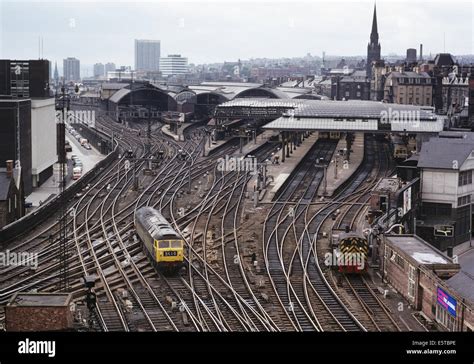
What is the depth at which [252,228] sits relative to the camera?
94.3ft

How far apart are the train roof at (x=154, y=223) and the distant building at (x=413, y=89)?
59254mm

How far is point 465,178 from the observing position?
30016mm

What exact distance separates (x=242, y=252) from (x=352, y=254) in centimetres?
426

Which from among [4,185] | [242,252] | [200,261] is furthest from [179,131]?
[200,261]

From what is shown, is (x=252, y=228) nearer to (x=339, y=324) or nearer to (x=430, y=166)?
(x=430, y=166)

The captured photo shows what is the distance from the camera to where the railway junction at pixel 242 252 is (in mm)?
17125

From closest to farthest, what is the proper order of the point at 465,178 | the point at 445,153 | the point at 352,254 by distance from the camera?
the point at 352,254, the point at 465,178, the point at 445,153

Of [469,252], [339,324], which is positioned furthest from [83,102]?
[339,324]

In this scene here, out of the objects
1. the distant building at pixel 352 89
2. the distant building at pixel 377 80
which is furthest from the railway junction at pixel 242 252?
the distant building at pixel 352 89

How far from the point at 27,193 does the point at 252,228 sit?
11.7m

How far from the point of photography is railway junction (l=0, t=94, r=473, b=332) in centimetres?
1712

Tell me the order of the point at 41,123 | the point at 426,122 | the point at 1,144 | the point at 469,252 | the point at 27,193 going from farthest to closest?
Result: the point at 426,122, the point at 41,123, the point at 27,193, the point at 1,144, the point at 469,252

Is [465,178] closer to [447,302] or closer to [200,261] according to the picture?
[200,261]

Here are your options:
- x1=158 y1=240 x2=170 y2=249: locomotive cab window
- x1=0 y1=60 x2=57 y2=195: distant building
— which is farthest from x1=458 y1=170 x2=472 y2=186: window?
x1=0 y1=60 x2=57 y2=195: distant building
